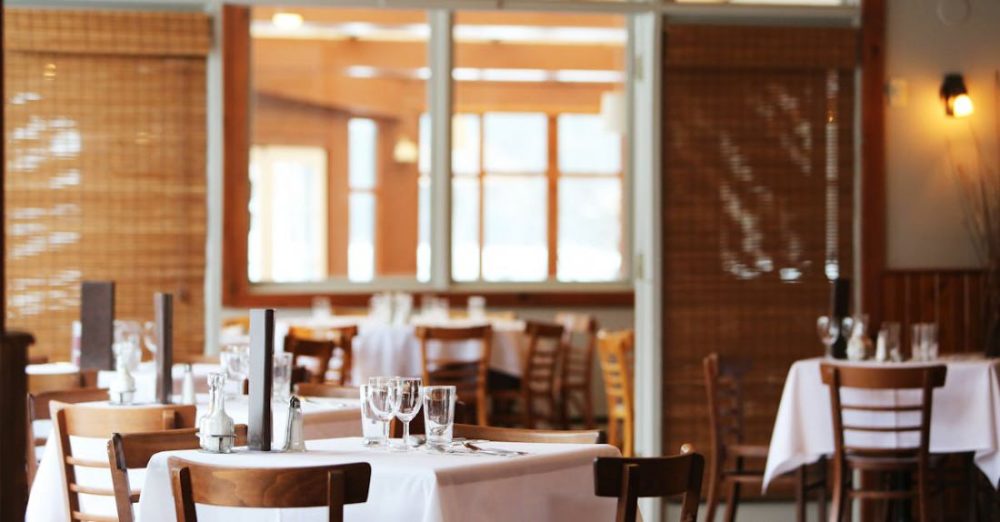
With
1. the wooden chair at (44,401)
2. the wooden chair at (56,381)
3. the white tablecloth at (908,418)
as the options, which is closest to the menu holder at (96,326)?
the wooden chair at (56,381)

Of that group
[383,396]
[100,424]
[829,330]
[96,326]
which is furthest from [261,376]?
[829,330]

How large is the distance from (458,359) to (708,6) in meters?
2.97

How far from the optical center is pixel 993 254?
6980mm

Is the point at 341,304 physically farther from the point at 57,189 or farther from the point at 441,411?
the point at 441,411

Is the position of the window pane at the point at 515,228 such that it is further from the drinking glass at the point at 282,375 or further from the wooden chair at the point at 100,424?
the wooden chair at the point at 100,424

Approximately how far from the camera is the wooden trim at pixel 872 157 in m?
7.04

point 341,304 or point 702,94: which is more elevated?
point 702,94

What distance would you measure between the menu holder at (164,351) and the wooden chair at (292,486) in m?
1.86

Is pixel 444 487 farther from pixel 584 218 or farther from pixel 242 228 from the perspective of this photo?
pixel 584 218

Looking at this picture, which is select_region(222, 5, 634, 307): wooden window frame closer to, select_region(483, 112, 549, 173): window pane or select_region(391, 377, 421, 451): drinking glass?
select_region(483, 112, 549, 173): window pane

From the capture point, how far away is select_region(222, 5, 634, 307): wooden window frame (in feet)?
32.2

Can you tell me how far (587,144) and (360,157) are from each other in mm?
1988

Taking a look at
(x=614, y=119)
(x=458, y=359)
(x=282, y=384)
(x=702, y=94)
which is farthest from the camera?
(x=614, y=119)

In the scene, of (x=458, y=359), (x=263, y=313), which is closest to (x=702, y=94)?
(x=458, y=359)
